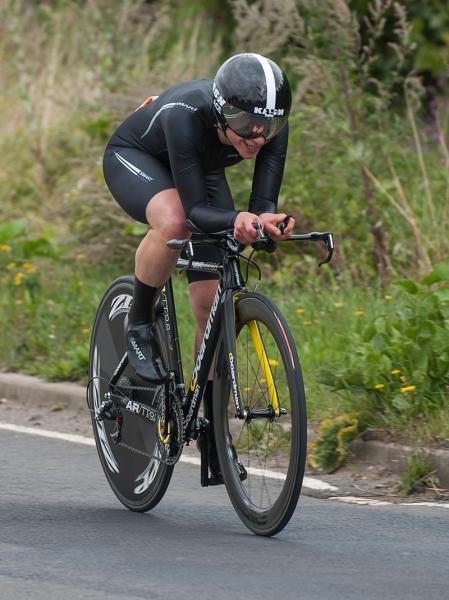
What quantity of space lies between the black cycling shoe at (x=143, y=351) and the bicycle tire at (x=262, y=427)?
1.24ft

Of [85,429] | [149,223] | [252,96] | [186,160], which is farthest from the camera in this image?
[85,429]

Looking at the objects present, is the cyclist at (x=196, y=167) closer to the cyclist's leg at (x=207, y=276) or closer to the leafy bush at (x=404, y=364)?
the cyclist's leg at (x=207, y=276)

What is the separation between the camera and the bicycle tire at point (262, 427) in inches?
196

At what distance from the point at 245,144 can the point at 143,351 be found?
1035mm

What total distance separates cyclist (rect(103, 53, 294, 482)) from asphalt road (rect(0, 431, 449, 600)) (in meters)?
0.59

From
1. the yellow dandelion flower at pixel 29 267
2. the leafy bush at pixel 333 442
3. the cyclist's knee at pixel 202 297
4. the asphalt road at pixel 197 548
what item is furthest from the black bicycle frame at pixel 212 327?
the yellow dandelion flower at pixel 29 267

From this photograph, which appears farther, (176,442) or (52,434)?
(52,434)

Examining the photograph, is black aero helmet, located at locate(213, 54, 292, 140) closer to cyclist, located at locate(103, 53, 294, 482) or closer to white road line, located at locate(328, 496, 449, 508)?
cyclist, located at locate(103, 53, 294, 482)

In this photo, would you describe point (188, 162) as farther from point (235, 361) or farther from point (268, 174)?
point (235, 361)

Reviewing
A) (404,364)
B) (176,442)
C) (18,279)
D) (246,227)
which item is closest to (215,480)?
(176,442)

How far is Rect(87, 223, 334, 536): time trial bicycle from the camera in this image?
5.07 meters

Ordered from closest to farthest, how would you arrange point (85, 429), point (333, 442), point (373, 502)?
point (373, 502), point (333, 442), point (85, 429)

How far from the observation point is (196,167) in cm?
523

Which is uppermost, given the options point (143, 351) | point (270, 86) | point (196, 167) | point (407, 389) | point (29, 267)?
point (270, 86)
